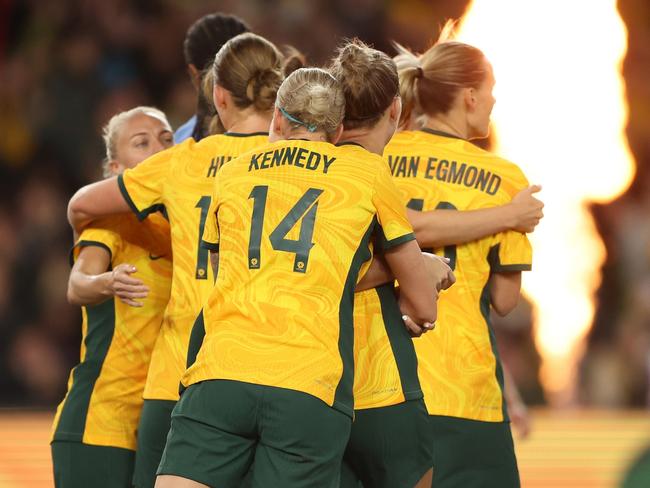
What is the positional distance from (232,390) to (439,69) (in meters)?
1.56

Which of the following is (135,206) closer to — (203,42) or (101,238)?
(101,238)

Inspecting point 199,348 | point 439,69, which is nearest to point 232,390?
point 199,348

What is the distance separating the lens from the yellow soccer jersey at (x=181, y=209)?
411 cm

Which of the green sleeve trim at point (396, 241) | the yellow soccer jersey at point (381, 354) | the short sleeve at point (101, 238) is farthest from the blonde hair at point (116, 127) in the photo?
the green sleeve trim at point (396, 241)

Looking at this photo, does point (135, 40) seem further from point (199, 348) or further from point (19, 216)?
point (199, 348)

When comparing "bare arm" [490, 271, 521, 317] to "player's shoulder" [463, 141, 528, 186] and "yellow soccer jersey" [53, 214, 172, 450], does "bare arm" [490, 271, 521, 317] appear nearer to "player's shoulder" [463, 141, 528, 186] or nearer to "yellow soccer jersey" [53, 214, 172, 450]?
"player's shoulder" [463, 141, 528, 186]

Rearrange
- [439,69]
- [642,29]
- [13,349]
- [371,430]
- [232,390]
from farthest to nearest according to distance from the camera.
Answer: [642,29], [13,349], [439,69], [371,430], [232,390]

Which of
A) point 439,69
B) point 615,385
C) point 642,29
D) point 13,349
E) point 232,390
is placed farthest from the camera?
point 642,29

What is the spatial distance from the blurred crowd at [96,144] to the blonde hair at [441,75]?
7.14 metres

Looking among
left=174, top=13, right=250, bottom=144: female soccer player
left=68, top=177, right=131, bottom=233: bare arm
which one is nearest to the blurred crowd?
left=174, top=13, right=250, bottom=144: female soccer player

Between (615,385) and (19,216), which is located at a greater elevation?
(19,216)

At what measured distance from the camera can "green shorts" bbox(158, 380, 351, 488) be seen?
134 inches

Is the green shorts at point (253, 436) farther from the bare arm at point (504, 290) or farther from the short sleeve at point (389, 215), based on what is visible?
the bare arm at point (504, 290)

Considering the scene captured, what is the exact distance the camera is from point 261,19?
41.8 feet
